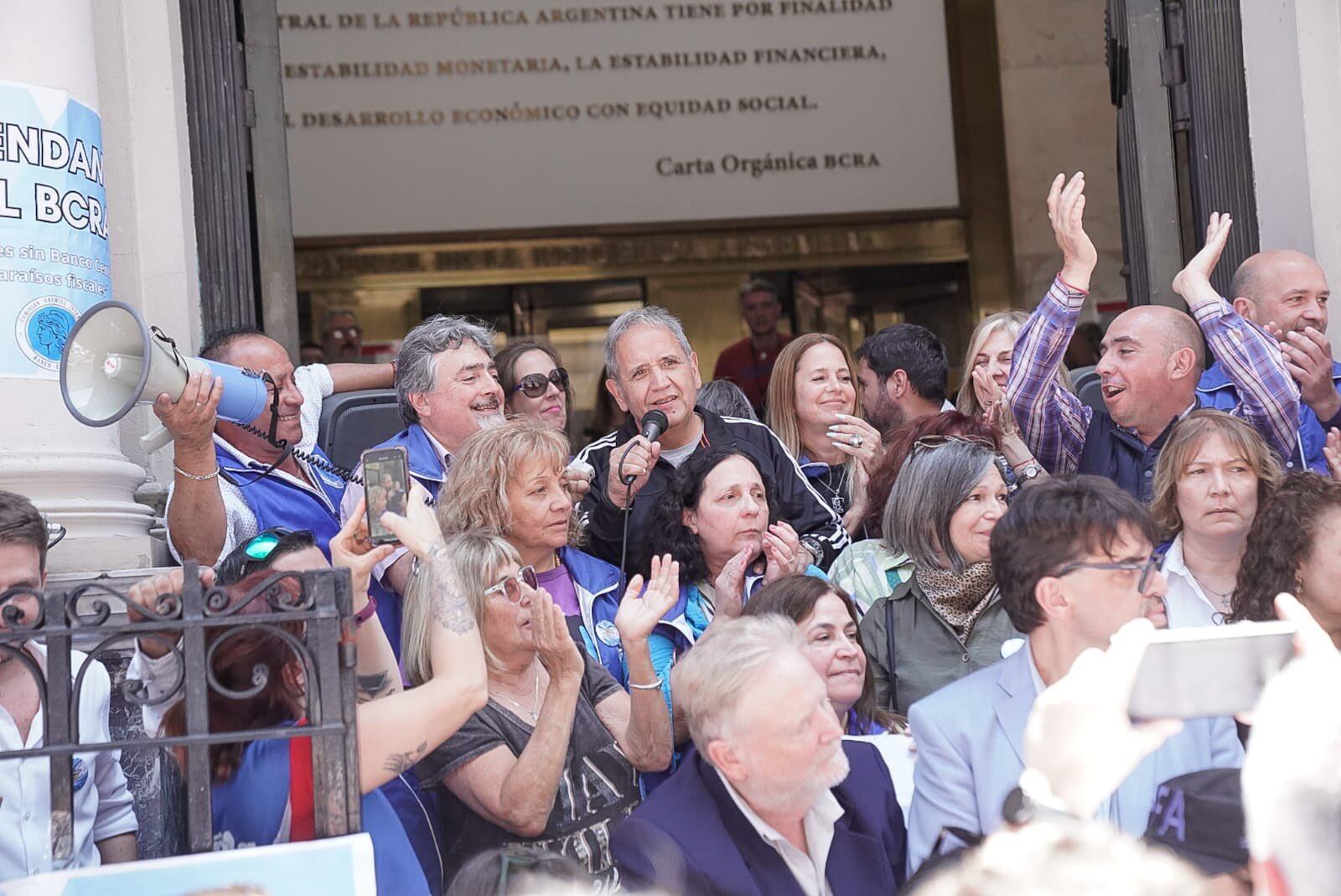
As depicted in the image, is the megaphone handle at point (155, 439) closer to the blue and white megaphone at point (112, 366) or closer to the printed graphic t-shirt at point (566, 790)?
the blue and white megaphone at point (112, 366)

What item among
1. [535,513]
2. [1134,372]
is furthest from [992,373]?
[535,513]

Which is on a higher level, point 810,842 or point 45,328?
point 45,328

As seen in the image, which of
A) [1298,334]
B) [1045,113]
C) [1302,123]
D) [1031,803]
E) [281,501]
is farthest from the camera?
[1045,113]

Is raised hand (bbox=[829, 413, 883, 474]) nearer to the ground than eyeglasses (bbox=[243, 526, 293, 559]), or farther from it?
farther from it

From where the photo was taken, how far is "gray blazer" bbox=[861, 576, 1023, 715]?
14.1 ft

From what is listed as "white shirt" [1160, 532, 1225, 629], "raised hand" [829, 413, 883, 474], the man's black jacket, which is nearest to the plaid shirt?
"raised hand" [829, 413, 883, 474]

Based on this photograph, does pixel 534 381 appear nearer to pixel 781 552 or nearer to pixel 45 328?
pixel 781 552

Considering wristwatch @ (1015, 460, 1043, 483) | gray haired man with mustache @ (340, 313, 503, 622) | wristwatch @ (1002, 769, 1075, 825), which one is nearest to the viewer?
wristwatch @ (1002, 769, 1075, 825)

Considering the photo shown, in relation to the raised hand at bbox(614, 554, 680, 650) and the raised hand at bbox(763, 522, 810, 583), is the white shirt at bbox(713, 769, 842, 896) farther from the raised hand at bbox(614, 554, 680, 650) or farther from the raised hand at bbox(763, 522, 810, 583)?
the raised hand at bbox(763, 522, 810, 583)

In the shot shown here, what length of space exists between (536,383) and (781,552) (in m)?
1.33

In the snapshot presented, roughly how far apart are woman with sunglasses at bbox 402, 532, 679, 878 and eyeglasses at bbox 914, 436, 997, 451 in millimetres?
1104

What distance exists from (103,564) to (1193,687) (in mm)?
2917

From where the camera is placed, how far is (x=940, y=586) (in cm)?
439

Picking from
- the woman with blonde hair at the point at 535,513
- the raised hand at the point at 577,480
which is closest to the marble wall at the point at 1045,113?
the raised hand at the point at 577,480
